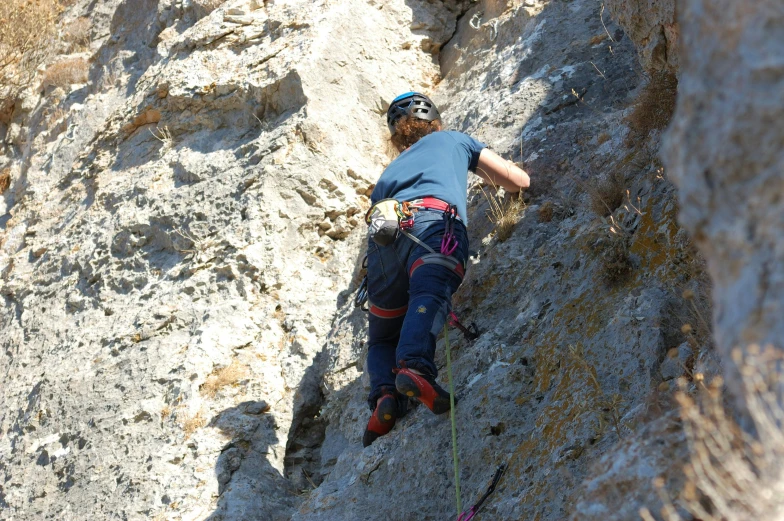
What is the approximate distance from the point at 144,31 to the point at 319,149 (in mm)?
4298

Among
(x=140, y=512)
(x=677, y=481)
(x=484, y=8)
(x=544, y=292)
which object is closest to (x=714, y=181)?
(x=677, y=481)

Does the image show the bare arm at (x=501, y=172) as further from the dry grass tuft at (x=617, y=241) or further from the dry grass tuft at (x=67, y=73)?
the dry grass tuft at (x=67, y=73)

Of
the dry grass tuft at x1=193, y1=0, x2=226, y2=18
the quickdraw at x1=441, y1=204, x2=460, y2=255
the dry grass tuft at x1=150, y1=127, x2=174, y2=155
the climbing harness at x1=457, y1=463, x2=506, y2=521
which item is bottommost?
the dry grass tuft at x1=150, y1=127, x2=174, y2=155

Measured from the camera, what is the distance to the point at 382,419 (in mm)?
5168

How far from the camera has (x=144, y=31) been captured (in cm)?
1078

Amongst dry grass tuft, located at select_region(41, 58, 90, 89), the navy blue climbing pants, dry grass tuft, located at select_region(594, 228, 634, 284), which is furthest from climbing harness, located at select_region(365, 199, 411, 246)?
dry grass tuft, located at select_region(41, 58, 90, 89)

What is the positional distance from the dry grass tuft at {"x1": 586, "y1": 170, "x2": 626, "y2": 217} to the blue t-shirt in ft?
2.73

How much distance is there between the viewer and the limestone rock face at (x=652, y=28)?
4.93 m

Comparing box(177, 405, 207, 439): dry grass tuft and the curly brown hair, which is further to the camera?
the curly brown hair

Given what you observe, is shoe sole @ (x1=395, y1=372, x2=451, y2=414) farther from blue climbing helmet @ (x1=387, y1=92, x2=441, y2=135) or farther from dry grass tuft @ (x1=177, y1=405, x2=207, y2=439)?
blue climbing helmet @ (x1=387, y1=92, x2=441, y2=135)

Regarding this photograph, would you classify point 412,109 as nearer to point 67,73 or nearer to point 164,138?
point 164,138

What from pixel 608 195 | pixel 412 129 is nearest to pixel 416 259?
pixel 608 195

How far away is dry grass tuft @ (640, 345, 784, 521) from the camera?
1972mm

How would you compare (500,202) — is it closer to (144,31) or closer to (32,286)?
(32,286)
